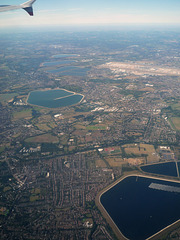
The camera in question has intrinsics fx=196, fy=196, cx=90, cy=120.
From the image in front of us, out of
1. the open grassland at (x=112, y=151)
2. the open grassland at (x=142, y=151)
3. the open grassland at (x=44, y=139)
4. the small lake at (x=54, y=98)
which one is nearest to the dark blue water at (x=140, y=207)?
the open grassland at (x=142, y=151)

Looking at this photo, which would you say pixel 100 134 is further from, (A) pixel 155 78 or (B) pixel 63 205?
(A) pixel 155 78

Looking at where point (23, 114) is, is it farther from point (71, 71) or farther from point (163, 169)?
point (71, 71)

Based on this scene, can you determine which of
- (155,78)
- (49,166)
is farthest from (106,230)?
(155,78)

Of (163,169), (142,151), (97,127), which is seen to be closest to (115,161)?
(142,151)

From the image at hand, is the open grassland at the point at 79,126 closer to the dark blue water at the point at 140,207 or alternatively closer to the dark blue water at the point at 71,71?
the dark blue water at the point at 140,207

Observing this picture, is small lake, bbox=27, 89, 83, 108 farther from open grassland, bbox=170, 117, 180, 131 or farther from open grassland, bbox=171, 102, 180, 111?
open grassland, bbox=170, 117, 180, 131
